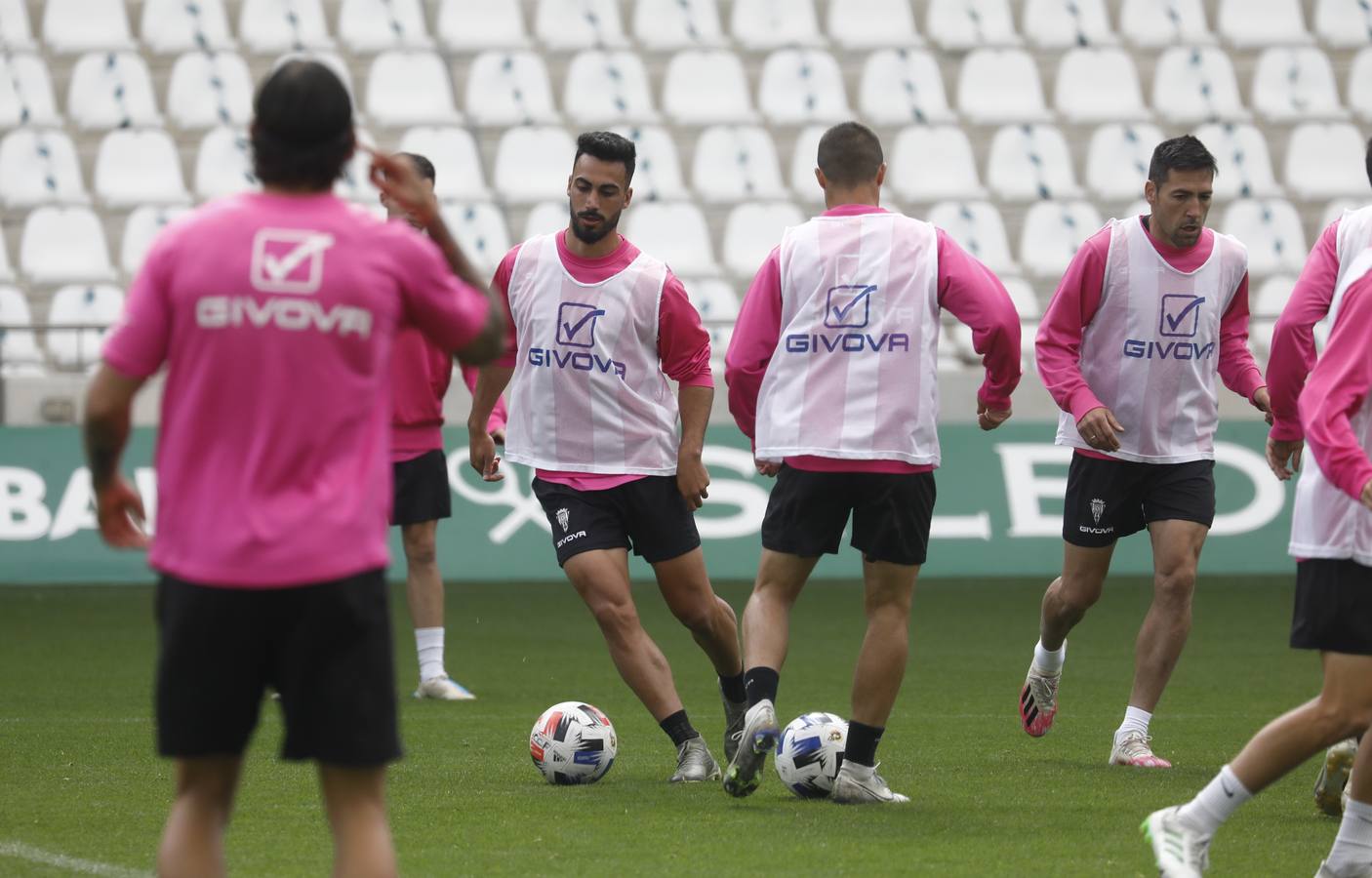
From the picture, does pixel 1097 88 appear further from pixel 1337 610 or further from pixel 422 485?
pixel 1337 610

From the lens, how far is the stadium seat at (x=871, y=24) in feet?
61.5

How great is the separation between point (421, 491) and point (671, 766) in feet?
8.55

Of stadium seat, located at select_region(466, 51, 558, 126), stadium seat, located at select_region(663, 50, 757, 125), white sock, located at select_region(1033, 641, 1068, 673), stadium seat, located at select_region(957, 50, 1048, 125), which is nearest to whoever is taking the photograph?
white sock, located at select_region(1033, 641, 1068, 673)

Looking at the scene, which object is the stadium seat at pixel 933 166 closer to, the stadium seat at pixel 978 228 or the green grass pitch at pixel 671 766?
the stadium seat at pixel 978 228

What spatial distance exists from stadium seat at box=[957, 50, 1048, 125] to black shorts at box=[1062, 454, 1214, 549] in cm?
1118

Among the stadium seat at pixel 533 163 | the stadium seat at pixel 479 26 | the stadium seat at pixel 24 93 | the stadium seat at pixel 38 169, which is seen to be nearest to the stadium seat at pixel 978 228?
the stadium seat at pixel 533 163

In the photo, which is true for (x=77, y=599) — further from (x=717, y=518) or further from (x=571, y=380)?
(x=571, y=380)

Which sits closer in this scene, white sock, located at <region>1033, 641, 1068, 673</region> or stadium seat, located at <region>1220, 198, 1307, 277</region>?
white sock, located at <region>1033, 641, 1068, 673</region>

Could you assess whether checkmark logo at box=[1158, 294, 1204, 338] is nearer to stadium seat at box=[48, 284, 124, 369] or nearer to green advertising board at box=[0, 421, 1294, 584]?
green advertising board at box=[0, 421, 1294, 584]

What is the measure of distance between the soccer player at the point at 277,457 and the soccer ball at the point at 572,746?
299cm

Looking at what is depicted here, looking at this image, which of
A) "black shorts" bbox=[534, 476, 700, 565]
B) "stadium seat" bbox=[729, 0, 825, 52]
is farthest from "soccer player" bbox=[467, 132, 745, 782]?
"stadium seat" bbox=[729, 0, 825, 52]

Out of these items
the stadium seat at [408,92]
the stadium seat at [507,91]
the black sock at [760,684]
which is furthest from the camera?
the stadium seat at [507,91]

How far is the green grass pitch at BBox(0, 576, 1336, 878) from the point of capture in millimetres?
5488

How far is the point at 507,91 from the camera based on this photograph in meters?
17.9
